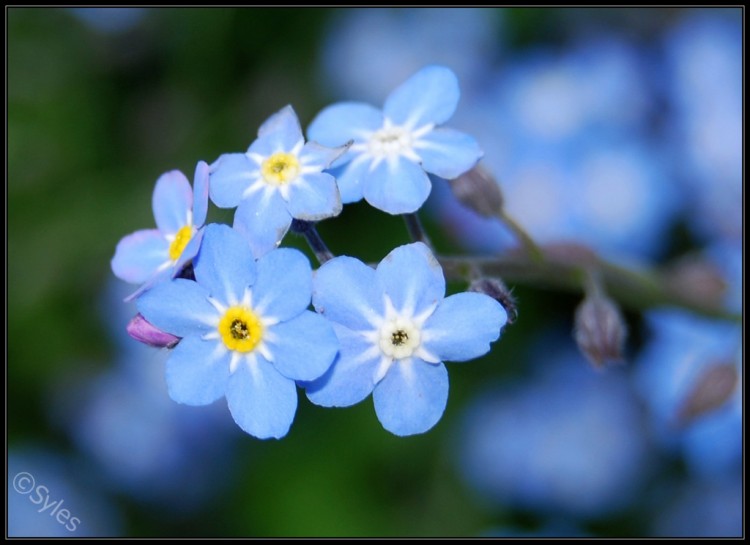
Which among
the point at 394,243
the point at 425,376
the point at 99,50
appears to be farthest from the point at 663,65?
the point at 425,376

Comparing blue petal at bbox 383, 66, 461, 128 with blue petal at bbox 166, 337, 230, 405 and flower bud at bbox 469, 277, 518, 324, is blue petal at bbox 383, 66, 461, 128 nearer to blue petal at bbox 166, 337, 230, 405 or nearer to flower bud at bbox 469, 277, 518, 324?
flower bud at bbox 469, 277, 518, 324

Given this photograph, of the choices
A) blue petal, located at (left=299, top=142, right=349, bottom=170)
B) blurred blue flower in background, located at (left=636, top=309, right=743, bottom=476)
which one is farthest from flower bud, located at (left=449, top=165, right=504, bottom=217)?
blurred blue flower in background, located at (left=636, top=309, right=743, bottom=476)

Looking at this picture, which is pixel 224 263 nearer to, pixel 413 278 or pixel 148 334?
pixel 148 334

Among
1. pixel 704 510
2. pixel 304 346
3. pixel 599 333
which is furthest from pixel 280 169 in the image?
pixel 704 510

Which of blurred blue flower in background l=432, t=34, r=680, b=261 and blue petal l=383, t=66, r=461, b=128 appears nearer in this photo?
blue petal l=383, t=66, r=461, b=128

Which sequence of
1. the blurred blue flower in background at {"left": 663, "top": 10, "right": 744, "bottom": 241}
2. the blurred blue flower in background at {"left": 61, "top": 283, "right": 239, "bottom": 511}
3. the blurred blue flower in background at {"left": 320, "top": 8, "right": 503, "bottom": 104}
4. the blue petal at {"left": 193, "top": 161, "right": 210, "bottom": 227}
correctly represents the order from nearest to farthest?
the blue petal at {"left": 193, "top": 161, "right": 210, "bottom": 227} → the blurred blue flower in background at {"left": 663, "top": 10, "right": 744, "bottom": 241} → the blurred blue flower in background at {"left": 61, "top": 283, "right": 239, "bottom": 511} → the blurred blue flower in background at {"left": 320, "top": 8, "right": 503, "bottom": 104}

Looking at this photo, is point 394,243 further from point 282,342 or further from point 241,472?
point 282,342
